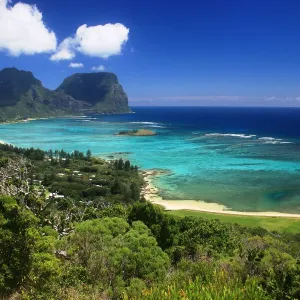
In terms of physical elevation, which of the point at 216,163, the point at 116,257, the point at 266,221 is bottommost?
the point at 266,221

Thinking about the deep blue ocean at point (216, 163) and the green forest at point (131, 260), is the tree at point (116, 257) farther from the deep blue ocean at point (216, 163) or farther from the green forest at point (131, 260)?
the deep blue ocean at point (216, 163)

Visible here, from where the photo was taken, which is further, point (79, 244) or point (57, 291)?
point (79, 244)

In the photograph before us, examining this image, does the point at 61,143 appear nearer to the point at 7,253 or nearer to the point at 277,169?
the point at 277,169

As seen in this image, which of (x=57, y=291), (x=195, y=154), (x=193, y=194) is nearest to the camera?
(x=57, y=291)

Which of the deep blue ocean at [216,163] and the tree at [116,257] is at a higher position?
the tree at [116,257]

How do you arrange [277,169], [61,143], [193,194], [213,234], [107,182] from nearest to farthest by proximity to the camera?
[213,234]
[193,194]
[107,182]
[277,169]
[61,143]

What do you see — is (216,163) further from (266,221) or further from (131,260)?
(131,260)

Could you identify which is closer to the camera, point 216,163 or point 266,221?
point 266,221

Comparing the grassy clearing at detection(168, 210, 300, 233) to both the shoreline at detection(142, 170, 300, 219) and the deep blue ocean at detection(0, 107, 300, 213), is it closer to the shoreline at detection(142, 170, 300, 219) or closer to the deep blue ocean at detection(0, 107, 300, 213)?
the shoreline at detection(142, 170, 300, 219)

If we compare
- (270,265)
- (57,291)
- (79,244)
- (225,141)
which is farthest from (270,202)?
(225,141)

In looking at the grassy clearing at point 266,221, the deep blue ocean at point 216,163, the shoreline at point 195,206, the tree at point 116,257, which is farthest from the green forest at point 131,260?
the deep blue ocean at point 216,163

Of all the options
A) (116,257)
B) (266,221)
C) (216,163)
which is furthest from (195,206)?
(116,257)
